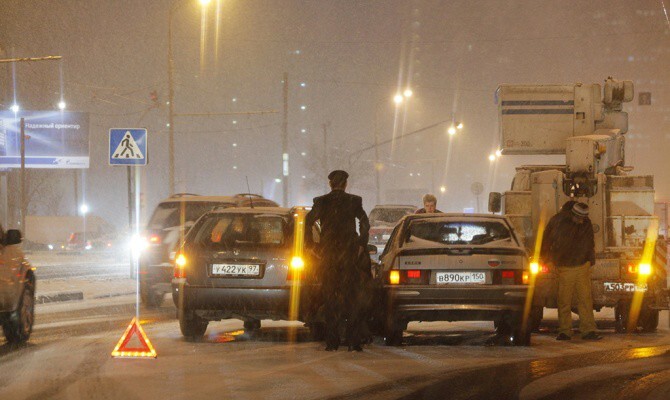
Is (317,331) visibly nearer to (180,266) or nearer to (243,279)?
(243,279)

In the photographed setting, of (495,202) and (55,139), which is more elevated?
(55,139)

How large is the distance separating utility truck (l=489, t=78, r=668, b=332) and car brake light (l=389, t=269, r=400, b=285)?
1.61 m

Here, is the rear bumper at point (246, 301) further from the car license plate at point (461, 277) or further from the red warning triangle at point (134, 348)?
the red warning triangle at point (134, 348)

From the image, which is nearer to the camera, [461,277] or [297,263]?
[461,277]

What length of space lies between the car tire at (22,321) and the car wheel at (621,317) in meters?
7.54

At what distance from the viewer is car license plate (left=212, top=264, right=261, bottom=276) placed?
13.0 meters

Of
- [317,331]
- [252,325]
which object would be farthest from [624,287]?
[252,325]

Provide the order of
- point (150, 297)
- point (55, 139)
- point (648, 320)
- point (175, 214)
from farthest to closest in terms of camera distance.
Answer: point (55, 139) < point (150, 297) < point (175, 214) < point (648, 320)

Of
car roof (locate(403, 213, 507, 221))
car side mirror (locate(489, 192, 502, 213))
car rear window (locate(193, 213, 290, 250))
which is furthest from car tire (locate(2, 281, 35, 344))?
car side mirror (locate(489, 192, 502, 213))

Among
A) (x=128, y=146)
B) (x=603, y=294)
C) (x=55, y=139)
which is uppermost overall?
(x=55, y=139)

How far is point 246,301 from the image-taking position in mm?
12891

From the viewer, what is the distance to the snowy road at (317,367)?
29.1ft

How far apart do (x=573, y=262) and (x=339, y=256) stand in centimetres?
347

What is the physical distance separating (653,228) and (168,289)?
8935 millimetres
